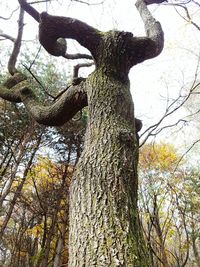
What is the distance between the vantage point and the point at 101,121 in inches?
79.3

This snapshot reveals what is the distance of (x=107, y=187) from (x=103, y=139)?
0.39 metres

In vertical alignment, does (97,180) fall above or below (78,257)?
above

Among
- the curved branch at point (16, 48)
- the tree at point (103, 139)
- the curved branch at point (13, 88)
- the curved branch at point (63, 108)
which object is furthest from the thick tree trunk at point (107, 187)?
the curved branch at point (16, 48)

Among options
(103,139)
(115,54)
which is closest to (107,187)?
(103,139)

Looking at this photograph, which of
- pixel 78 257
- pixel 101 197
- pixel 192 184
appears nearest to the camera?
pixel 78 257

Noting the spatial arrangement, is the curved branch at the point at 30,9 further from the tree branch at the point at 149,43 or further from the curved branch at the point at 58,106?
the tree branch at the point at 149,43

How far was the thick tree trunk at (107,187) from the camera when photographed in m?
1.42

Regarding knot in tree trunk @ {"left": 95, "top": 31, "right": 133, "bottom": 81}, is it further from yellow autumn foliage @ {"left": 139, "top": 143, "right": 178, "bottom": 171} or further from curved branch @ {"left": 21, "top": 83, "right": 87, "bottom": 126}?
yellow autumn foliage @ {"left": 139, "top": 143, "right": 178, "bottom": 171}

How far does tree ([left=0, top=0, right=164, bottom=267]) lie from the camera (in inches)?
57.0

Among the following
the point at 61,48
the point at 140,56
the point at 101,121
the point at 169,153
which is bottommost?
the point at 101,121

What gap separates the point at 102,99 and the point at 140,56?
75 centimetres

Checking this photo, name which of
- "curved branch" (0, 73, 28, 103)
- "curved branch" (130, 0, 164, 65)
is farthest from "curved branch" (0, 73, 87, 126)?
"curved branch" (130, 0, 164, 65)

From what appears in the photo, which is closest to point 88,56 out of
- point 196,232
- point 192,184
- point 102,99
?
point 102,99

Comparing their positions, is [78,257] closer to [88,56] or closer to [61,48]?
[61,48]
